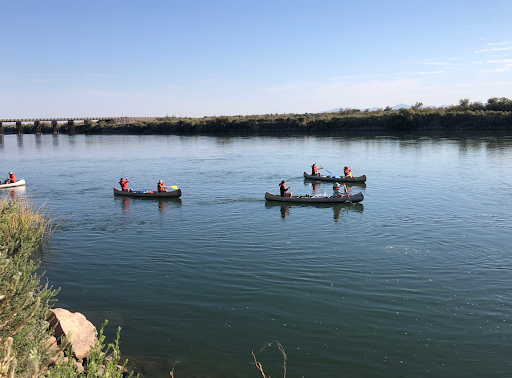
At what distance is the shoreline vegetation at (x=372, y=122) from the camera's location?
88688 millimetres

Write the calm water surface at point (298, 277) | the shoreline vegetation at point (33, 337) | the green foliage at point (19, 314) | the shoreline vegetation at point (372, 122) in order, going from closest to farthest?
the shoreline vegetation at point (33, 337) < the green foliage at point (19, 314) < the calm water surface at point (298, 277) < the shoreline vegetation at point (372, 122)

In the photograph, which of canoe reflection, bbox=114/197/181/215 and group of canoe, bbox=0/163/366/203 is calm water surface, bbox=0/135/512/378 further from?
group of canoe, bbox=0/163/366/203

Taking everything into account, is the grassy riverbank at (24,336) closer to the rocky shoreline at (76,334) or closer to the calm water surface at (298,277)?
the rocky shoreline at (76,334)

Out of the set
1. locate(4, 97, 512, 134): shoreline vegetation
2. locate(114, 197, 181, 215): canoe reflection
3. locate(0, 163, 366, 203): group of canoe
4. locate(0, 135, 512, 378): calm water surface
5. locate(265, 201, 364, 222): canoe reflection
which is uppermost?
locate(4, 97, 512, 134): shoreline vegetation

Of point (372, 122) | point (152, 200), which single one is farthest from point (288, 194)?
point (372, 122)

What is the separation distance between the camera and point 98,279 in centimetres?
1642

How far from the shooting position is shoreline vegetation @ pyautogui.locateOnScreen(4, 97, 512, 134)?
88.7 metres

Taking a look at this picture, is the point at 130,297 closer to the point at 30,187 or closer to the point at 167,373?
the point at 167,373

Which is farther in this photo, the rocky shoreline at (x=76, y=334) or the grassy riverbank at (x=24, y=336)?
the rocky shoreline at (x=76, y=334)

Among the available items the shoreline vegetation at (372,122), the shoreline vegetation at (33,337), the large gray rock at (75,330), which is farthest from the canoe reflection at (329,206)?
the shoreline vegetation at (372,122)

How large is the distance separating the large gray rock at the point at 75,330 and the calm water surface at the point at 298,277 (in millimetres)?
1244

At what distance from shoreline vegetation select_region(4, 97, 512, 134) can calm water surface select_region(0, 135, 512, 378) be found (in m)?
61.7

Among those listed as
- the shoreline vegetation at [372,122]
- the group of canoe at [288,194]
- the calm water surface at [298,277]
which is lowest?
the calm water surface at [298,277]

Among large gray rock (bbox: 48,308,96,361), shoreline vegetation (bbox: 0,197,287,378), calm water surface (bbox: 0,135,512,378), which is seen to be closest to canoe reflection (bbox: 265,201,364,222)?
calm water surface (bbox: 0,135,512,378)
